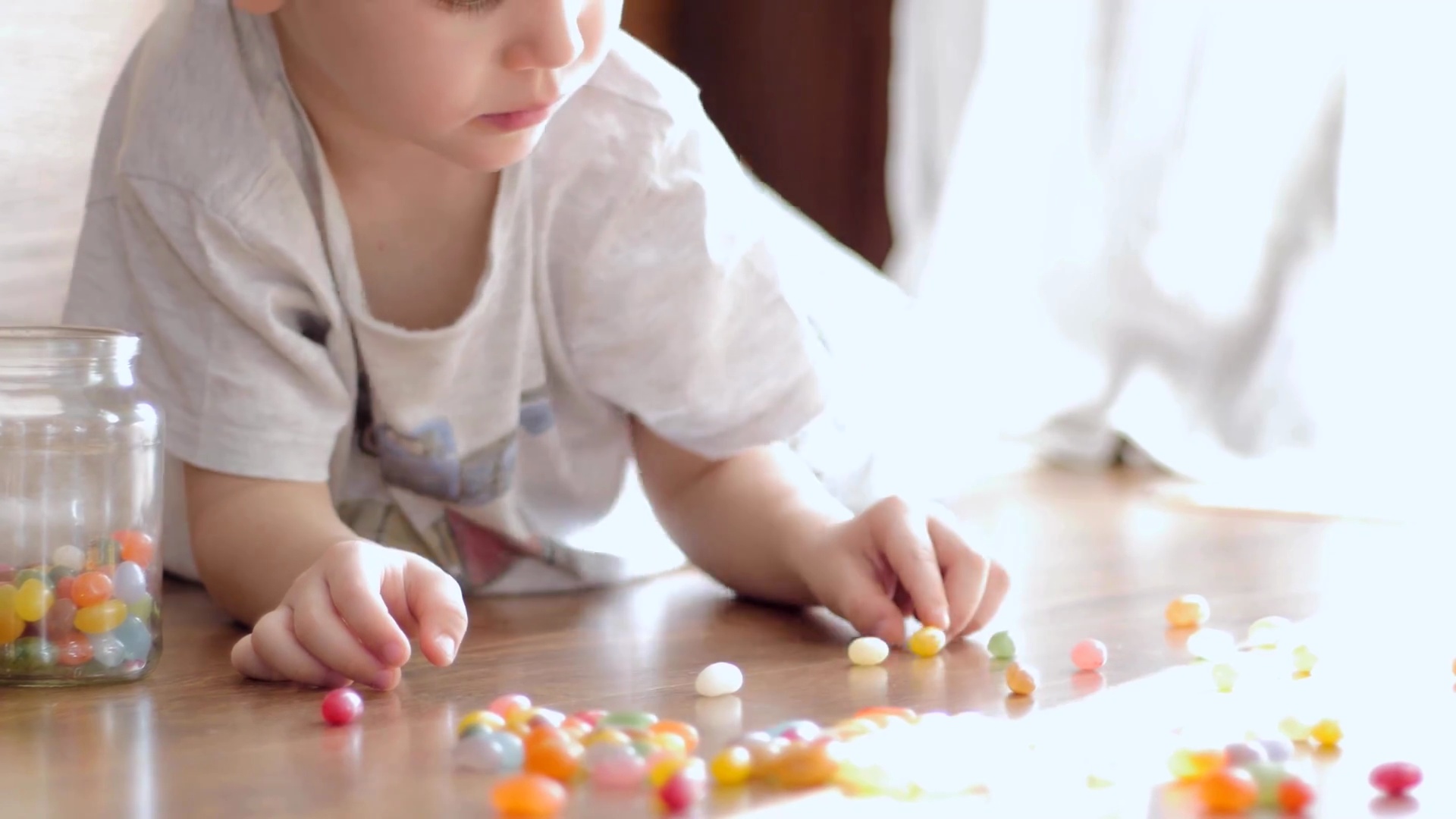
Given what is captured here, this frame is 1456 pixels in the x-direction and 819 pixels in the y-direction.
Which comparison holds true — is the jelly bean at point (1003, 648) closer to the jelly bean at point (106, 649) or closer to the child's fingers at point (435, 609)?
the child's fingers at point (435, 609)

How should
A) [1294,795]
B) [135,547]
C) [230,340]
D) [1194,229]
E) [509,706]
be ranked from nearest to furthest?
[1294,795], [509,706], [135,547], [230,340], [1194,229]

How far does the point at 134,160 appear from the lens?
1.01 meters

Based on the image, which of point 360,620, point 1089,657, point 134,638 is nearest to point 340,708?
point 360,620

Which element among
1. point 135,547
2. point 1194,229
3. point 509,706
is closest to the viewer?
point 509,706

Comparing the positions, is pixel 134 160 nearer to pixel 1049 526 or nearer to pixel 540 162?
pixel 540 162

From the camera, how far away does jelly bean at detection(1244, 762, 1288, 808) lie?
25.6 inches

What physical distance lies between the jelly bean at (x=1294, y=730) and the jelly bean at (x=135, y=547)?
55 centimetres

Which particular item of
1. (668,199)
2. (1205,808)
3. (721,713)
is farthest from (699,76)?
(1205,808)

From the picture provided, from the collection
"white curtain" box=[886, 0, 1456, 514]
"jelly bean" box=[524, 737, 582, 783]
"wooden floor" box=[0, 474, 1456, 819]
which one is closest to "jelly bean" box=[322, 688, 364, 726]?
"wooden floor" box=[0, 474, 1456, 819]

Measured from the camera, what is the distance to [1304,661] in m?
0.87

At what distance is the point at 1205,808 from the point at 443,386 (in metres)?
0.57

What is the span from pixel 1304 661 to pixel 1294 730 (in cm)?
13

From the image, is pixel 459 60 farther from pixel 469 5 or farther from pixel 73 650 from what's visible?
pixel 73 650

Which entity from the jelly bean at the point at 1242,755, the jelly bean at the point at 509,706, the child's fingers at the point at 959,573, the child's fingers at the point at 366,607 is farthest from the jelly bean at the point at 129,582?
the jelly bean at the point at 1242,755
